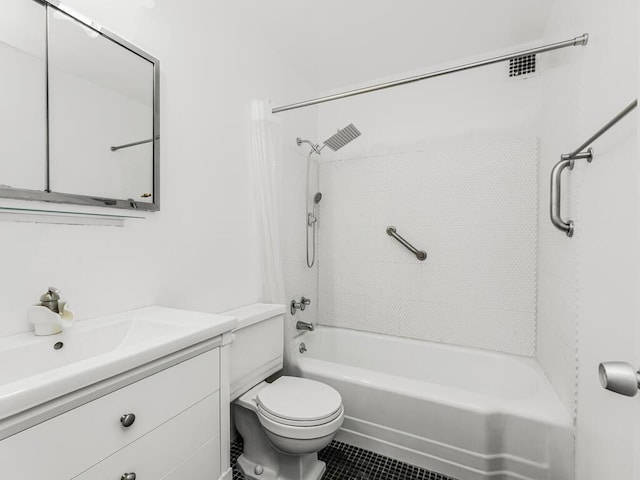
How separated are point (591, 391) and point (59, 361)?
5.81 ft

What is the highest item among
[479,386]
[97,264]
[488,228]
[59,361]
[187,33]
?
[187,33]

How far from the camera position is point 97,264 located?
1.14 meters

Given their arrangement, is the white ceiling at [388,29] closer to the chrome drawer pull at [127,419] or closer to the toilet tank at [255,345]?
the toilet tank at [255,345]

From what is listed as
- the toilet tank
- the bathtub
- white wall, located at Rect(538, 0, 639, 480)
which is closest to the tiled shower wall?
the bathtub

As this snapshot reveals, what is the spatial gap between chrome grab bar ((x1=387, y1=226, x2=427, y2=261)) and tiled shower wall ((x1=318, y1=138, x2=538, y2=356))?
5 cm

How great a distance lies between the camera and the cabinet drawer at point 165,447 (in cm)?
77

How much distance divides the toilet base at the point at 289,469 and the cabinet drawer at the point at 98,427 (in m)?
0.72

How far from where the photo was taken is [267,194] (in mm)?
1847

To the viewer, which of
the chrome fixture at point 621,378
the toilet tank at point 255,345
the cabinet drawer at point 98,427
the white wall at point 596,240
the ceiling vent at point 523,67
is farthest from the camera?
the ceiling vent at point 523,67

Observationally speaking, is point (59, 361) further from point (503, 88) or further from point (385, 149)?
point (503, 88)

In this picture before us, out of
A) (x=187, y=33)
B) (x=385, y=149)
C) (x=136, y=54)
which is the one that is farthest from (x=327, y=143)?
(x=136, y=54)

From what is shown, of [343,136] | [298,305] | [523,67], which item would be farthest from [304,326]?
[523,67]

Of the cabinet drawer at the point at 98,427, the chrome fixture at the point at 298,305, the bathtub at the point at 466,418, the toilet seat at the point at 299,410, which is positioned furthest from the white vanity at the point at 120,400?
the chrome fixture at the point at 298,305

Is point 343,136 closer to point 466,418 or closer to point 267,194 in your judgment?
point 267,194
